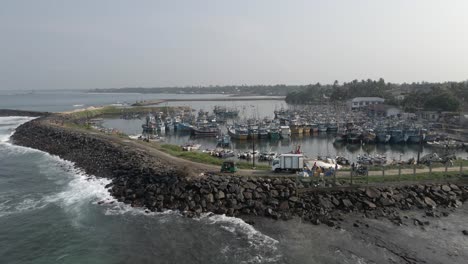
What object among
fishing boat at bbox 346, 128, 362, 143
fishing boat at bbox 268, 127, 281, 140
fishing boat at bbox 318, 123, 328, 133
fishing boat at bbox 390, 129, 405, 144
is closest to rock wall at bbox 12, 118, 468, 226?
fishing boat at bbox 346, 128, 362, 143

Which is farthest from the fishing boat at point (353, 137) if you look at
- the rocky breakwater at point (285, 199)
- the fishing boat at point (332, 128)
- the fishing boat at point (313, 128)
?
the rocky breakwater at point (285, 199)

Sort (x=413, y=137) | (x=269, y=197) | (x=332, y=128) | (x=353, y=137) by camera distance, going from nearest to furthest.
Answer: (x=269, y=197) → (x=413, y=137) → (x=353, y=137) → (x=332, y=128)

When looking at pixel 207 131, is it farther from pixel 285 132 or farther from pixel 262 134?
pixel 285 132

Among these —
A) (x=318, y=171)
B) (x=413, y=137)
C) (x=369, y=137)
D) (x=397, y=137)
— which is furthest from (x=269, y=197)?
(x=413, y=137)

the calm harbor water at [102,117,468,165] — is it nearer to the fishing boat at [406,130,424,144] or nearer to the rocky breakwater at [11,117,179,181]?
the fishing boat at [406,130,424,144]

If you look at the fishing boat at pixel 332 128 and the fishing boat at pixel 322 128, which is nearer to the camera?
the fishing boat at pixel 322 128

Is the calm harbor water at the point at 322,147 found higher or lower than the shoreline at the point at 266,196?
lower

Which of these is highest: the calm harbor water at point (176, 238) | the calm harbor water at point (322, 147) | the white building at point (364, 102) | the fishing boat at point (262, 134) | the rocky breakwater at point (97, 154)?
the white building at point (364, 102)

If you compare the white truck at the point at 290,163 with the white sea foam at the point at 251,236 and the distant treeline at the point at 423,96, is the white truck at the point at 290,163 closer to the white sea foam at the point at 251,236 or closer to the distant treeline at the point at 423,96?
the white sea foam at the point at 251,236

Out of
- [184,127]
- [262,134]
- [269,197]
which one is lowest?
[262,134]

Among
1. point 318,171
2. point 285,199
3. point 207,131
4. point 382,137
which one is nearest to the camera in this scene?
point 285,199
